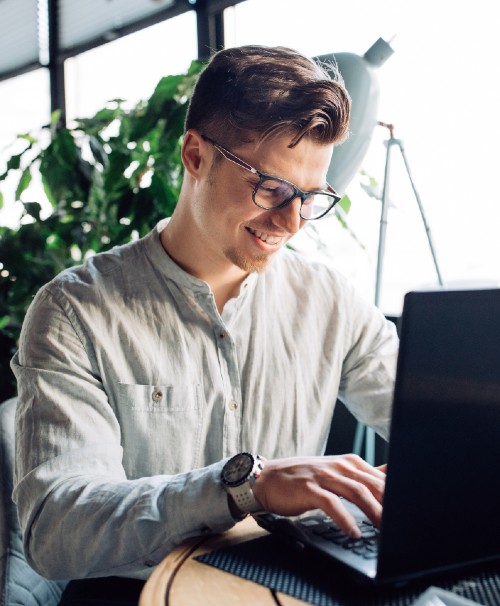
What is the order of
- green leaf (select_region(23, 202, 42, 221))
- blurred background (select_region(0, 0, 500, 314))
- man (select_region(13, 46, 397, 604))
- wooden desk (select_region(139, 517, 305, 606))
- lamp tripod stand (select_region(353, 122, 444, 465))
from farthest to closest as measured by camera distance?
green leaf (select_region(23, 202, 42, 221)) → blurred background (select_region(0, 0, 500, 314)) → lamp tripod stand (select_region(353, 122, 444, 465)) → man (select_region(13, 46, 397, 604)) → wooden desk (select_region(139, 517, 305, 606))

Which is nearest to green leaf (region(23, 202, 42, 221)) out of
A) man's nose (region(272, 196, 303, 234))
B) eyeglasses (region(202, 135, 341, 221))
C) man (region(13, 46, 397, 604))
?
man (region(13, 46, 397, 604))

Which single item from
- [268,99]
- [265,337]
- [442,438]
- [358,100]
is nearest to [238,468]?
[442,438]

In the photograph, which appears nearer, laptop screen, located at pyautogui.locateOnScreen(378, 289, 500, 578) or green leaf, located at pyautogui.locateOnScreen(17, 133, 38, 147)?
laptop screen, located at pyautogui.locateOnScreen(378, 289, 500, 578)

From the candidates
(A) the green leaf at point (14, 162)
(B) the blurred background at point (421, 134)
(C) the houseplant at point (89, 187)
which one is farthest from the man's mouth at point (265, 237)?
(A) the green leaf at point (14, 162)

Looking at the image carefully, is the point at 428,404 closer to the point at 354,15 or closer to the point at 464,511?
the point at 464,511

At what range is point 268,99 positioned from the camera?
127 centimetres

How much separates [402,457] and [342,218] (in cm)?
152

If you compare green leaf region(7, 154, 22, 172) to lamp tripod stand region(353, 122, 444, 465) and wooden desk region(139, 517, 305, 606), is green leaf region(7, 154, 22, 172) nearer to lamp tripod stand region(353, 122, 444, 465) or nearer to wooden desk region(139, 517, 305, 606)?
lamp tripod stand region(353, 122, 444, 465)

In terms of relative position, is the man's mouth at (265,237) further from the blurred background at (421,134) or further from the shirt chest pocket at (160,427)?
the blurred background at (421,134)

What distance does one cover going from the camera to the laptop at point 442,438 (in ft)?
1.96

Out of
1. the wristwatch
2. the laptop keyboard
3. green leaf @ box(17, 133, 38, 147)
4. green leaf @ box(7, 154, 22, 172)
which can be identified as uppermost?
green leaf @ box(17, 133, 38, 147)

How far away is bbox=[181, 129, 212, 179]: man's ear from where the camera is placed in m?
1.35

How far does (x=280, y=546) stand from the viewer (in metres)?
0.84

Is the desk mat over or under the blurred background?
under
